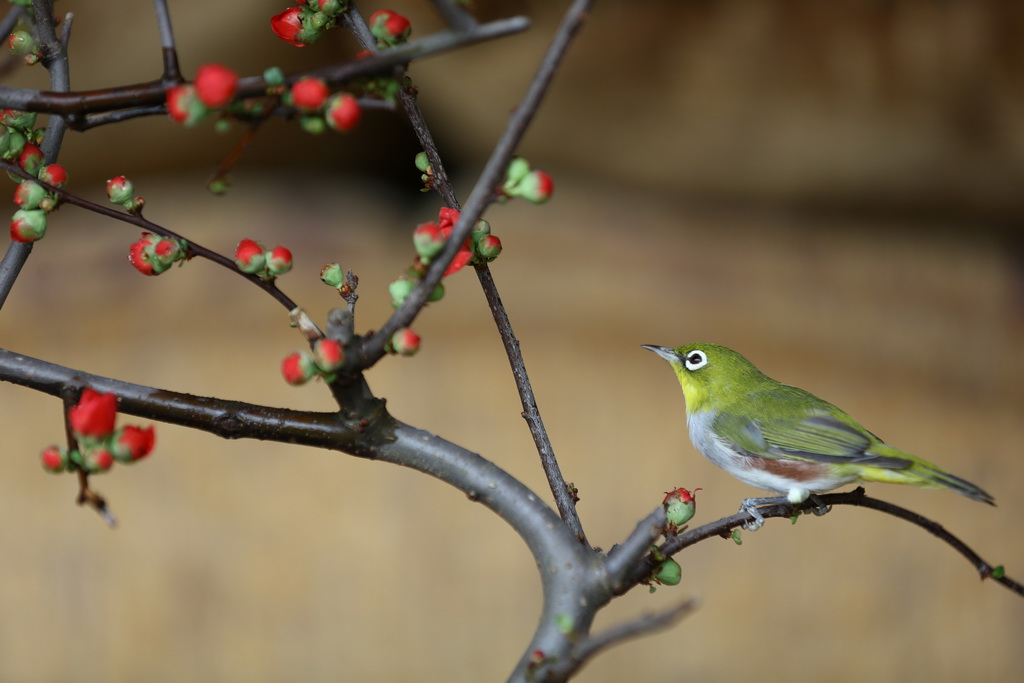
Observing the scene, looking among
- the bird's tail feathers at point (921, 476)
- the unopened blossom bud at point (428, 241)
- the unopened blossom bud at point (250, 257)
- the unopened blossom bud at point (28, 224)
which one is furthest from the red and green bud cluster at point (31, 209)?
the bird's tail feathers at point (921, 476)

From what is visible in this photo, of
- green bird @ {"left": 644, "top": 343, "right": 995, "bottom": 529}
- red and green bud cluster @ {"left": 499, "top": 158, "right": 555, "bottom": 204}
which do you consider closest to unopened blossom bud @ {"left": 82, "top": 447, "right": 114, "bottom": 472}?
red and green bud cluster @ {"left": 499, "top": 158, "right": 555, "bottom": 204}

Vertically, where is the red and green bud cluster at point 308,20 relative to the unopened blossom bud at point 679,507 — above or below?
above

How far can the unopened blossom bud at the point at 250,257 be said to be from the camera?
478mm

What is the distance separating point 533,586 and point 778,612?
1.60 ft

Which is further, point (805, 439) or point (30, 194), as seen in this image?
point (805, 439)

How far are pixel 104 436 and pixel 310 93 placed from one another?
186mm

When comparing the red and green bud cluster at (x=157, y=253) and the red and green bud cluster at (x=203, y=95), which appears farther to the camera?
the red and green bud cluster at (x=157, y=253)

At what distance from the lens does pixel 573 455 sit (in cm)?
188

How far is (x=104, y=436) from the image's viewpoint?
428mm

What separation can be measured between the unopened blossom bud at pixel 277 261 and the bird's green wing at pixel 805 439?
17.6 inches

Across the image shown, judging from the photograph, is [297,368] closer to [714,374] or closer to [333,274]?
[333,274]

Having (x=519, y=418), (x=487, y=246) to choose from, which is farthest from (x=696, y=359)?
(x=519, y=418)

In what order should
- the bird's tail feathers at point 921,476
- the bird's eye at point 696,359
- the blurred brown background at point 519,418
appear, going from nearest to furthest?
the bird's tail feathers at point 921,476 < the bird's eye at point 696,359 < the blurred brown background at point 519,418

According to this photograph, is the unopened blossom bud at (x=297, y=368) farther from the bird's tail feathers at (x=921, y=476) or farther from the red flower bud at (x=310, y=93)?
the bird's tail feathers at (x=921, y=476)
